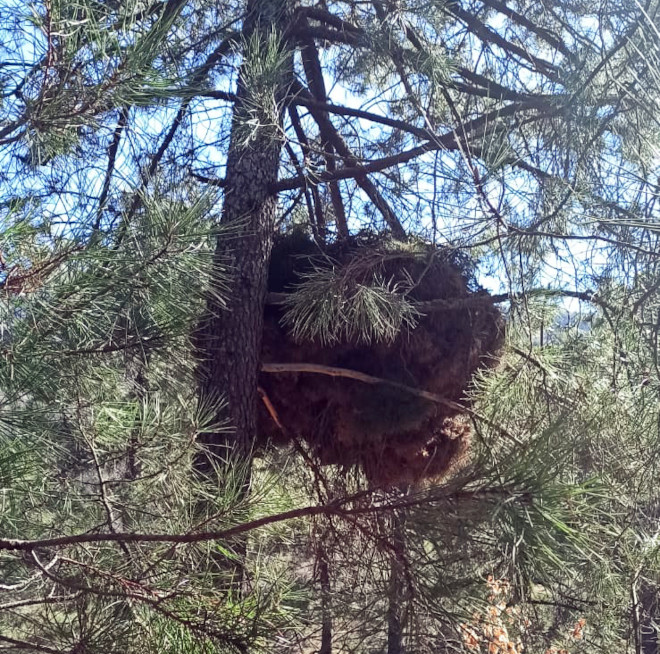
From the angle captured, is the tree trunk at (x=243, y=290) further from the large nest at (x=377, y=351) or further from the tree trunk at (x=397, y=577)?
the tree trunk at (x=397, y=577)

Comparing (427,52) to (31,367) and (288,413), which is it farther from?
(31,367)

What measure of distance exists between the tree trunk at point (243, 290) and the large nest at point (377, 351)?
0.09 m

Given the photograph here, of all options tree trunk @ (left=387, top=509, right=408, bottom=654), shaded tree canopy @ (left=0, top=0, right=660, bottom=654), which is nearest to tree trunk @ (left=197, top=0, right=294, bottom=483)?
shaded tree canopy @ (left=0, top=0, right=660, bottom=654)

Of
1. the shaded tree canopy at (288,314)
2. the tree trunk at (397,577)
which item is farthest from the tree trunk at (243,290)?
the tree trunk at (397,577)

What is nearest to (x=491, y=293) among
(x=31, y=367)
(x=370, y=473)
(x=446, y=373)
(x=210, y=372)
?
(x=446, y=373)

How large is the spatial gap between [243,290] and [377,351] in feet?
1.46

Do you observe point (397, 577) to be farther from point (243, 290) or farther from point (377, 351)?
point (243, 290)

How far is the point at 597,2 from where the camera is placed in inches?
88.4

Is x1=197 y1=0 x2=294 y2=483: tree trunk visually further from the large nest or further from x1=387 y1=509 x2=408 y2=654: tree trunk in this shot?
x1=387 y1=509 x2=408 y2=654: tree trunk

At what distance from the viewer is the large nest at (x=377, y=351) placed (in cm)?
211

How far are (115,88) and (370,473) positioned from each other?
4.95 feet

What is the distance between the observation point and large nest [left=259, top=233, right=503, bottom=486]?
6.92 ft

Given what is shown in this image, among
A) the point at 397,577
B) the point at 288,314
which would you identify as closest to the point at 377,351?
the point at 288,314

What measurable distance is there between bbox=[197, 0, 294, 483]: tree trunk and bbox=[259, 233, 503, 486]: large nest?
0.09m
